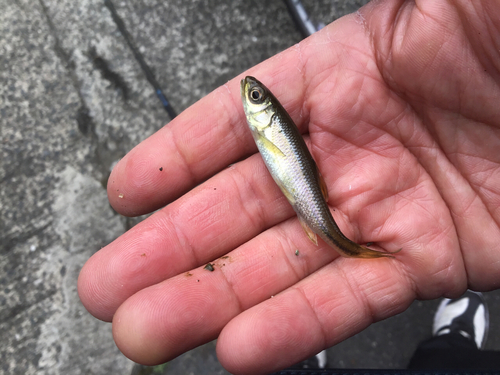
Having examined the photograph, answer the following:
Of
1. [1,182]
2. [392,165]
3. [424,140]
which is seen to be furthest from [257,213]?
[1,182]

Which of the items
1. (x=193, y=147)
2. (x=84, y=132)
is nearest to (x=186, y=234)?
(x=193, y=147)

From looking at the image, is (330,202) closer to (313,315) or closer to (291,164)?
(291,164)

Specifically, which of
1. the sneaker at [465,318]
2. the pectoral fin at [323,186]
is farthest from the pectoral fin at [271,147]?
the sneaker at [465,318]

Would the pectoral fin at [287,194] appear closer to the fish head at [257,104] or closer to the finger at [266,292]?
the finger at [266,292]

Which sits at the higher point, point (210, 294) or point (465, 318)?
point (210, 294)

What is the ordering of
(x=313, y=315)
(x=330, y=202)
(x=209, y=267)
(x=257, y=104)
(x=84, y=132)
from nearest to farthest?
(x=313, y=315), (x=209, y=267), (x=257, y=104), (x=330, y=202), (x=84, y=132)

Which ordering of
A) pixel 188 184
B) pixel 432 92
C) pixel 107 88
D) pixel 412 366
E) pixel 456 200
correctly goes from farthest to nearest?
1. pixel 107 88
2. pixel 412 366
3. pixel 188 184
4. pixel 456 200
5. pixel 432 92

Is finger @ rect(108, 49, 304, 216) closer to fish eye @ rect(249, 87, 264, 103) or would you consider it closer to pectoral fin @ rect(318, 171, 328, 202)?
fish eye @ rect(249, 87, 264, 103)

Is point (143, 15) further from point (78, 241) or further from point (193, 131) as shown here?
point (78, 241)
